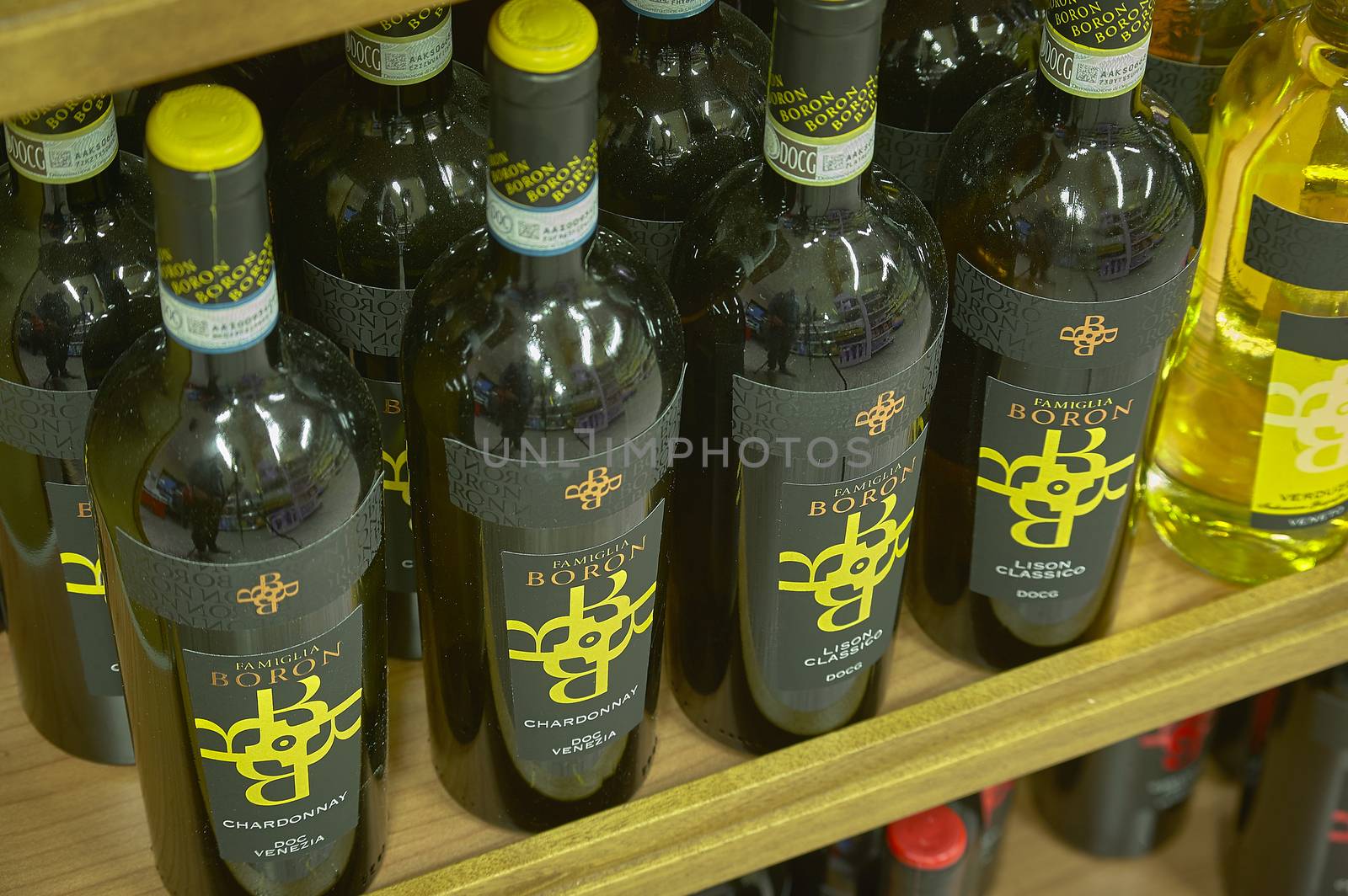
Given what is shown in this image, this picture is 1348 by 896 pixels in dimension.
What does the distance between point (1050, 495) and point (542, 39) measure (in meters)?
0.42

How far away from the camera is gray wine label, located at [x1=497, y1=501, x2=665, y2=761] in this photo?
2.45 ft

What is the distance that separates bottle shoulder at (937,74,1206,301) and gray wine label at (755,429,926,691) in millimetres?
108

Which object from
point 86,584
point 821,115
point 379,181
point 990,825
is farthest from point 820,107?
point 990,825

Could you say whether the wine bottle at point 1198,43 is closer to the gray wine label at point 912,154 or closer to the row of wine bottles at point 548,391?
the row of wine bottles at point 548,391

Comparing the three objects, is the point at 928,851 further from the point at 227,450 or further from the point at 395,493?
the point at 227,450

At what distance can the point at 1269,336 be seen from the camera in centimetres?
97

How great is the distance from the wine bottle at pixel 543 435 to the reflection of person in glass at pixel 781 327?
0.04m

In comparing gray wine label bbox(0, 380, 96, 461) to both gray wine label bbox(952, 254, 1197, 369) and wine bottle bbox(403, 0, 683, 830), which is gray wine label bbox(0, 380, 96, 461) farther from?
gray wine label bbox(952, 254, 1197, 369)

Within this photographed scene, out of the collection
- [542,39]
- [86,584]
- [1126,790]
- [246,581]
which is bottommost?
[1126,790]

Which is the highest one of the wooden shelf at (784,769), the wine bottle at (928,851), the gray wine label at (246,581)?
the gray wine label at (246,581)

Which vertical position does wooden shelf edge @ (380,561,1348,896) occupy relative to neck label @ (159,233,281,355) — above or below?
below

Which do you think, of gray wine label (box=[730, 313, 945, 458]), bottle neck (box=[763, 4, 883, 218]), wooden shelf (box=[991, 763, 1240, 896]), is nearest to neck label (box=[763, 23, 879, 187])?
bottle neck (box=[763, 4, 883, 218])

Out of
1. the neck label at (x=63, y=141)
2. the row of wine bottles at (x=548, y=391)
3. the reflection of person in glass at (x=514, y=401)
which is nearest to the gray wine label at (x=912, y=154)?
the row of wine bottles at (x=548, y=391)

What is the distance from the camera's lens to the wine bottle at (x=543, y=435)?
24.2 inches
